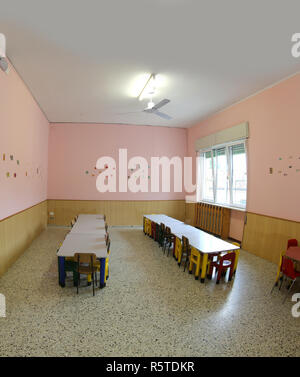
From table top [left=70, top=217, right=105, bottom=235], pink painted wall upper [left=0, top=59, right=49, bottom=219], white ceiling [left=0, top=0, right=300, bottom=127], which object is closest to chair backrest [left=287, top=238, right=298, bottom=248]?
white ceiling [left=0, top=0, right=300, bottom=127]

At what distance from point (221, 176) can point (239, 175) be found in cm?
73

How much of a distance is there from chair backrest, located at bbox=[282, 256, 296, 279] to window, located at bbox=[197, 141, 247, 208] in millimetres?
2247

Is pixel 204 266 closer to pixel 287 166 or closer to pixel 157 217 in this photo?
pixel 287 166

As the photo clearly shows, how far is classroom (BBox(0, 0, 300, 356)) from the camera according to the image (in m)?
2.22

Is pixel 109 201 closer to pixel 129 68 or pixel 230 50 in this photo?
pixel 129 68

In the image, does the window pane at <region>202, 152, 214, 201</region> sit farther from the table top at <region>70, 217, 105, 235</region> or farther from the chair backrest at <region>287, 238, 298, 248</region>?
the table top at <region>70, 217, 105, 235</region>

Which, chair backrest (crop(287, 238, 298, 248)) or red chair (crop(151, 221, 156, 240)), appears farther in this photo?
red chair (crop(151, 221, 156, 240))

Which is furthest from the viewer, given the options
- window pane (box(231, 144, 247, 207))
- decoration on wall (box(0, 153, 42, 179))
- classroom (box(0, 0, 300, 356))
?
window pane (box(231, 144, 247, 207))

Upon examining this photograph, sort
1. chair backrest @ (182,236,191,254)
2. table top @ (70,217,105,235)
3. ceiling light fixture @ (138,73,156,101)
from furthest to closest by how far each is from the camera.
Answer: table top @ (70,217,105,235) → ceiling light fixture @ (138,73,156,101) → chair backrest @ (182,236,191,254)

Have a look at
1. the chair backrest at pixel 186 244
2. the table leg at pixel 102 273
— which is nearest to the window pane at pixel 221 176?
the chair backrest at pixel 186 244

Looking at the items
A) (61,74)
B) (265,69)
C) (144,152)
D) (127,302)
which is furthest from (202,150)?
(127,302)

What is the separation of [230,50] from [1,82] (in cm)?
343

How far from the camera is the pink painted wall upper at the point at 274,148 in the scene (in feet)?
11.9
